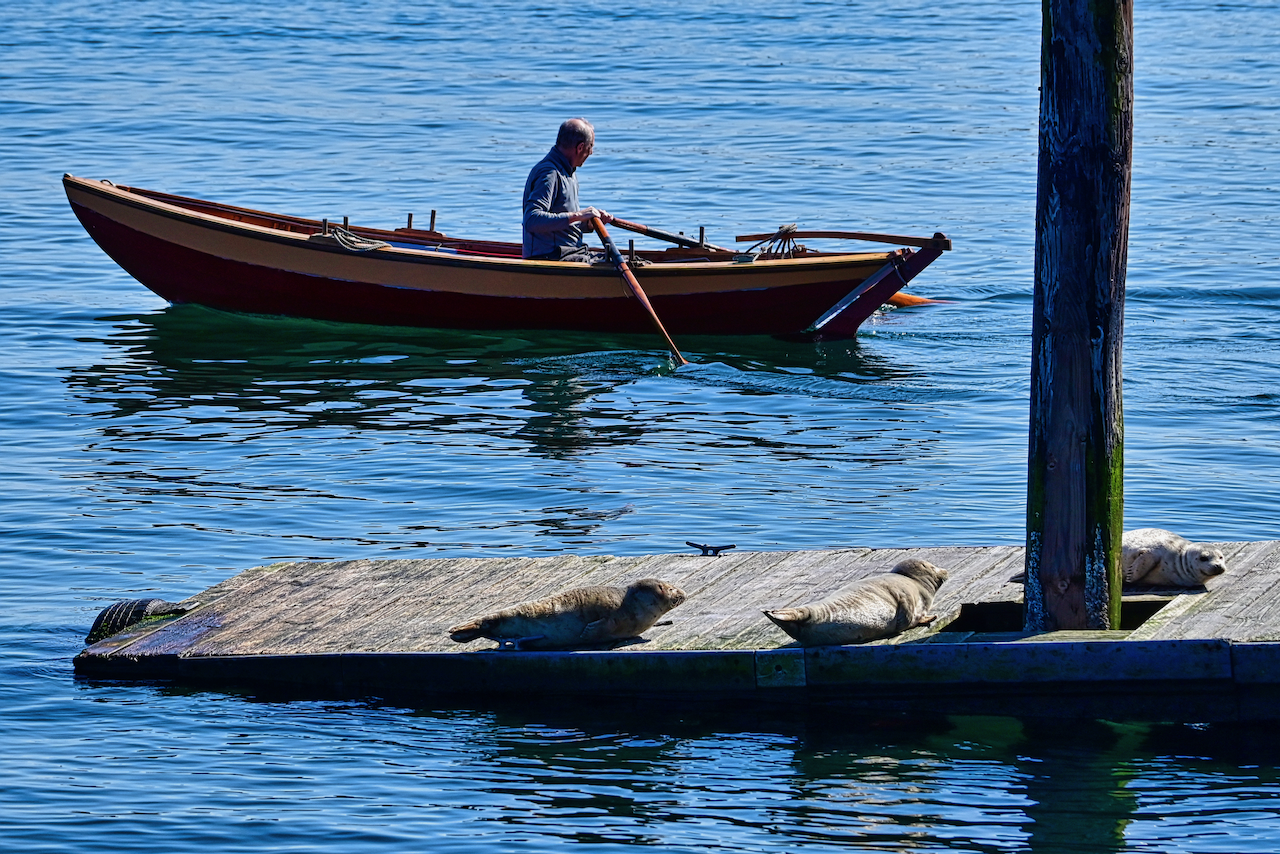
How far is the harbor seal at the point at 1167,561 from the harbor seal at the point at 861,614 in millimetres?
900

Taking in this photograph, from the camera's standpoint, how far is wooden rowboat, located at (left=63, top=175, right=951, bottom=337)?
50.1 feet

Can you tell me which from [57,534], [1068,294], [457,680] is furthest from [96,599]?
[1068,294]

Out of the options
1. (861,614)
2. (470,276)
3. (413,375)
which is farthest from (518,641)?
(470,276)

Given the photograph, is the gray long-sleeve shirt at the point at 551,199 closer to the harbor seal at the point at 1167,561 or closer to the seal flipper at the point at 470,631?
the seal flipper at the point at 470,631

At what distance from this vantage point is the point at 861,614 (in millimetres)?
7082

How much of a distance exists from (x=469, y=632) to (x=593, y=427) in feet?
19.9

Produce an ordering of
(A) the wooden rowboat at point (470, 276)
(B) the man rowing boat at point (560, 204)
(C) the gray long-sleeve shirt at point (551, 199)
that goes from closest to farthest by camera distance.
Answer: (B) the man rowing boat at point (560, 204), (C) the gray long-sleeve shirt at point (551, 199), (A) the wooden rowboat at point (470, 276)

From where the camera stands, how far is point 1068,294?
22.3ft

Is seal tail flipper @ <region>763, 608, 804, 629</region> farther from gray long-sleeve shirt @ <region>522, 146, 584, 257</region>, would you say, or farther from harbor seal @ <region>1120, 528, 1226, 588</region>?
gray long-sleeve shirt @ <region>522, 146, 584, 257</region>

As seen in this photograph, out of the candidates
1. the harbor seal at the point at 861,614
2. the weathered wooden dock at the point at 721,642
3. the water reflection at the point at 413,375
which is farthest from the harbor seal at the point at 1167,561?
the water reflection at the point at 413,375

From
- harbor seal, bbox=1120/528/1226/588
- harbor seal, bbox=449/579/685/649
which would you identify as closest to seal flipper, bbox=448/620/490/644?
harbor seal, bbox=449/579/685/649

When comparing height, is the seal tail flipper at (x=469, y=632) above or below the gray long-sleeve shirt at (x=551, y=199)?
below

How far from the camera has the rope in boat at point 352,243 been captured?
15383 millimetres

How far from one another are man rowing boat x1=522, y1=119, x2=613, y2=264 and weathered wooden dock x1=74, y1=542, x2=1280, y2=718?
20.0 ft
